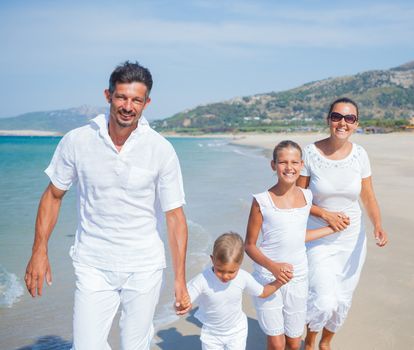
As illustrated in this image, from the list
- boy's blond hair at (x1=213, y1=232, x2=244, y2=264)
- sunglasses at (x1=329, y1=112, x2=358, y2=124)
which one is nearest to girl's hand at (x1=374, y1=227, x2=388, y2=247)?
sunglasses at (x1=329, y1=112, x2=358, y2=124)

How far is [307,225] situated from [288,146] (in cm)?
79

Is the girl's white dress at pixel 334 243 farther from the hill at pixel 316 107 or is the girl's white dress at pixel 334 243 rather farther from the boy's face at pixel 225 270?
the hill at pixel 316 107

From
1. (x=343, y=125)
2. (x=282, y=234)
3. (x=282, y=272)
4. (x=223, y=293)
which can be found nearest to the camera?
(x=223, y=293)

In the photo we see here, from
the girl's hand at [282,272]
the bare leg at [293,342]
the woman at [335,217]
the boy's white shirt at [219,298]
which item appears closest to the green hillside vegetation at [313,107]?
the woman at [335,217]

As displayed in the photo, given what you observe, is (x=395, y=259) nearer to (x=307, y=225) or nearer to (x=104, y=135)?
(x=307, y=225)

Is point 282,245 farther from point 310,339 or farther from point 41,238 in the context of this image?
point 41,238

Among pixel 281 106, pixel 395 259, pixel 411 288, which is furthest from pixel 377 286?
pixel 281 106

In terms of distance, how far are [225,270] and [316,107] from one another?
178438 mm

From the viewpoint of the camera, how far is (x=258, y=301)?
375 centimetres

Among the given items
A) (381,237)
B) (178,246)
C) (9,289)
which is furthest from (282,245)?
(9,289)

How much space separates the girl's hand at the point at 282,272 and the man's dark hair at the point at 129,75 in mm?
1593

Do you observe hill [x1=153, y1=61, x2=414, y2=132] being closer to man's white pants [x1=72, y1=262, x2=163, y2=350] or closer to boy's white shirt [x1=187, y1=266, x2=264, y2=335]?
boy's white shirt [x1=187, y1=266, x2=264, y2=335]

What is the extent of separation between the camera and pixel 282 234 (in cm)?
368

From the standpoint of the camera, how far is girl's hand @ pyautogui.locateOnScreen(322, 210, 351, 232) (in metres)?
3.99
